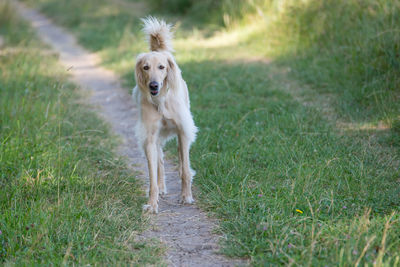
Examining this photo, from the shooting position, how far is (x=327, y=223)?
327cm

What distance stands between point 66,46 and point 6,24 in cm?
326

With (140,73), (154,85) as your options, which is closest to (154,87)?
(154,85)

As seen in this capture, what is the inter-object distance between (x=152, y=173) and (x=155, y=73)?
0.89 metres

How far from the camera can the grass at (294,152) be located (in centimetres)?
300

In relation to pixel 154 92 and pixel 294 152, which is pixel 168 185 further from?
pixel 294 152

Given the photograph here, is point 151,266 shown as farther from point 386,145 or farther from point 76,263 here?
point 386,145

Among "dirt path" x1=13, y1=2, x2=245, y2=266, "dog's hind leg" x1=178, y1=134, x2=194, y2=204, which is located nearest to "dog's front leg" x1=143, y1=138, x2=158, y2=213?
"dirt path" x1=13, y1=2, x2=245, y2=266

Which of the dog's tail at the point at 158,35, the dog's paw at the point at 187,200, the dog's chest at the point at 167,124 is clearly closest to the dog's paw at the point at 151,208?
the dog's paw at the point at 187,200

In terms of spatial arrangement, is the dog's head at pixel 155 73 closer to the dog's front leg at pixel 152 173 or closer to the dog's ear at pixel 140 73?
the dog's ear at pixel 140 73

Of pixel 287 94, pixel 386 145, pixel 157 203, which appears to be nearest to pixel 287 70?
pixel 287 94

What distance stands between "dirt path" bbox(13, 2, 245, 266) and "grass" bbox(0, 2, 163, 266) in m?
0.19

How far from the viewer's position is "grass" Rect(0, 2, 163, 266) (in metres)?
3.06

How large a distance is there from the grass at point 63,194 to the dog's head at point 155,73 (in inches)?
37.1

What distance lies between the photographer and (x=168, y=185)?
15.2 feet
